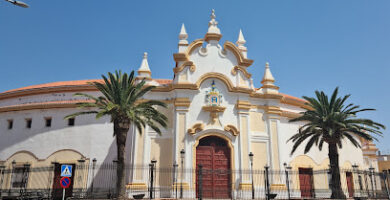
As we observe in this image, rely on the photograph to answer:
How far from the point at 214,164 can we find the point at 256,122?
5.53 m

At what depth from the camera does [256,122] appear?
92.9 feet

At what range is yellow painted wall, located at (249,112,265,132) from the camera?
28.1 m

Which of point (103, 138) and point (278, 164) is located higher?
point (103, 138)

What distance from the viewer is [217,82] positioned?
2780cm

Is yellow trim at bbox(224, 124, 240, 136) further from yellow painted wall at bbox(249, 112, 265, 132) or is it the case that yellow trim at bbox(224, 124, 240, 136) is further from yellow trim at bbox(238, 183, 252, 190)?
yellow trim at bbox(238, 183, 252, 190)

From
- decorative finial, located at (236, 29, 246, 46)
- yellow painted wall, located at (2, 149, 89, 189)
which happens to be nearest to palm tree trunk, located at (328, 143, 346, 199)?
decorative finial, located at (236, 29, 246, 46)

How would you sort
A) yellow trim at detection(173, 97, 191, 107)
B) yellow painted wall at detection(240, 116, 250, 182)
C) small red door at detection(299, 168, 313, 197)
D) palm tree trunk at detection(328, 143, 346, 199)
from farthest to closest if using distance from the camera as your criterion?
small red door at detection(299, 168, 313, 197) < yellow trim at detection(173, 97, 191, 107) < yellow painted wall at detection(240, 116, 250, 182) < palm tree trunk at detection(328, 143, 346, 199)

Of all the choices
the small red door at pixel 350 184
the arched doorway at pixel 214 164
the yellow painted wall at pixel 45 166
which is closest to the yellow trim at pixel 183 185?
the arched doorway at pixel 214 164

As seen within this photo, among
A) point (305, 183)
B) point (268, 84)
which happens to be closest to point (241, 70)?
point (268, 84)

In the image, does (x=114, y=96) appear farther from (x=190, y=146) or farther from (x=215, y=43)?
(x=215, y=43)

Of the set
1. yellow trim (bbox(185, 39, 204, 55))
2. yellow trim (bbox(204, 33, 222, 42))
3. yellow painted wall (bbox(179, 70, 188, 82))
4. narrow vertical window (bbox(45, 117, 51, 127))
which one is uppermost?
yellow trim (bbox(204, 33, 222, 42))

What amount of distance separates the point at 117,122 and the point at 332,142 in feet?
53.7

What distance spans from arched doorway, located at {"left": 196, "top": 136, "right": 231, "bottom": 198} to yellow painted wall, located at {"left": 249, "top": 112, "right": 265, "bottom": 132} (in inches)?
122

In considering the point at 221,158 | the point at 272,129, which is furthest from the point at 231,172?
the point at 272,129
